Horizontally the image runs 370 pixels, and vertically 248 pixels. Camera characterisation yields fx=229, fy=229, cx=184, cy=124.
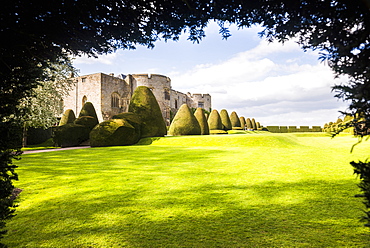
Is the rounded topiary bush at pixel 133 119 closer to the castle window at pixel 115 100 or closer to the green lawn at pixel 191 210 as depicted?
the green lawn at pixel 191 210

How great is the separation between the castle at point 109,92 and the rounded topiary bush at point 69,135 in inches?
418

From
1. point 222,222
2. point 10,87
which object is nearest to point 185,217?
point 222,222

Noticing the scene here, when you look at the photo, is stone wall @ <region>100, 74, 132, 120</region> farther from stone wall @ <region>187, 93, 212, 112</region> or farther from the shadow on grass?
the shadow on grass

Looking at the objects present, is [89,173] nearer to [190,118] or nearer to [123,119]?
[123,119]

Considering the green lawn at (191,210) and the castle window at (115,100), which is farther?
the castle window at (115,100)

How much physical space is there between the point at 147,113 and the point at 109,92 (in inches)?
568

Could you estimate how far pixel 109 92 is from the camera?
31141 mm

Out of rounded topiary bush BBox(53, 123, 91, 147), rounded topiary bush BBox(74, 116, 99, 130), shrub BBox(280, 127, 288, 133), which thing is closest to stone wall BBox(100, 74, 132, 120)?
rounded topiary bush BBox(74, 116, 99, 130)

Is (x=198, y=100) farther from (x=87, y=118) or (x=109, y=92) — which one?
(x=87, y=118)

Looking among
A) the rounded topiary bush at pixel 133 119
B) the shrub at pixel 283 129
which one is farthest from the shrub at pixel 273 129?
the rounded topiary bush at pixel 133 119

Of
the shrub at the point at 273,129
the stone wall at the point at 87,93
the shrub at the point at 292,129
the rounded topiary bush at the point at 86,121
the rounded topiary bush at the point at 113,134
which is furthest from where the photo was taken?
the shrub at the point at 273,129

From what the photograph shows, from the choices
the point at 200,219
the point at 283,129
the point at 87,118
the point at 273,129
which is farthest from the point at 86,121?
the point at 283,129

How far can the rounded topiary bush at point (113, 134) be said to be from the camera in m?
15.9

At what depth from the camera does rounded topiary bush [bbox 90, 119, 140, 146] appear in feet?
52.3
